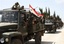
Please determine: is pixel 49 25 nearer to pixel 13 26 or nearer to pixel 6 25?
pixel 13 26

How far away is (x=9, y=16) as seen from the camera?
9891 millimetres

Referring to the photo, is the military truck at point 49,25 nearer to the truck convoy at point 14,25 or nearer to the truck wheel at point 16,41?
the truck convoy at point 14,25

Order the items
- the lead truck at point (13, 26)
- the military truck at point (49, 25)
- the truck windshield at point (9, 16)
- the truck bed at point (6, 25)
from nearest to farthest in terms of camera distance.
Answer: the lead truck at point (13, 26), the truck bed at point (6, 25), the truck windshield at point (9, 16), the military truck at point (49, 25)

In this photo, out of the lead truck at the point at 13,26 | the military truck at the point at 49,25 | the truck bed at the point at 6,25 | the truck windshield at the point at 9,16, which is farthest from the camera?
the military truck at the point at 49,25

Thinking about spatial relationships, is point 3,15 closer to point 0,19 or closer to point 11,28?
point 0,19

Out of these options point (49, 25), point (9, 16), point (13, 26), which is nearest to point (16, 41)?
point (13, 26)

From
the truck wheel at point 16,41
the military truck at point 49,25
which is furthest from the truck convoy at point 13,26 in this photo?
the military truck at point 49,25

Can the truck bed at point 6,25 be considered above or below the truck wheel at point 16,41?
above

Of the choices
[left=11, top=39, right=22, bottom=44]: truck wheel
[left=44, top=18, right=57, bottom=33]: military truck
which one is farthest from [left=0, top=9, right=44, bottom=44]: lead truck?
[left=44, top=18, right=57, bottom=33]: military truck

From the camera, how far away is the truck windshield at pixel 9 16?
9.79 meters

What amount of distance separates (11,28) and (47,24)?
17.2 meters

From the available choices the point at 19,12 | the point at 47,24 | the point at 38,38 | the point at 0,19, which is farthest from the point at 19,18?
the point at 47,24

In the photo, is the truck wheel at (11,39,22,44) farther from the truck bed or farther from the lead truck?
the truck bed

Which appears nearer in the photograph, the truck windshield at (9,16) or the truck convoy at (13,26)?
the truck convoy at (13,26)
